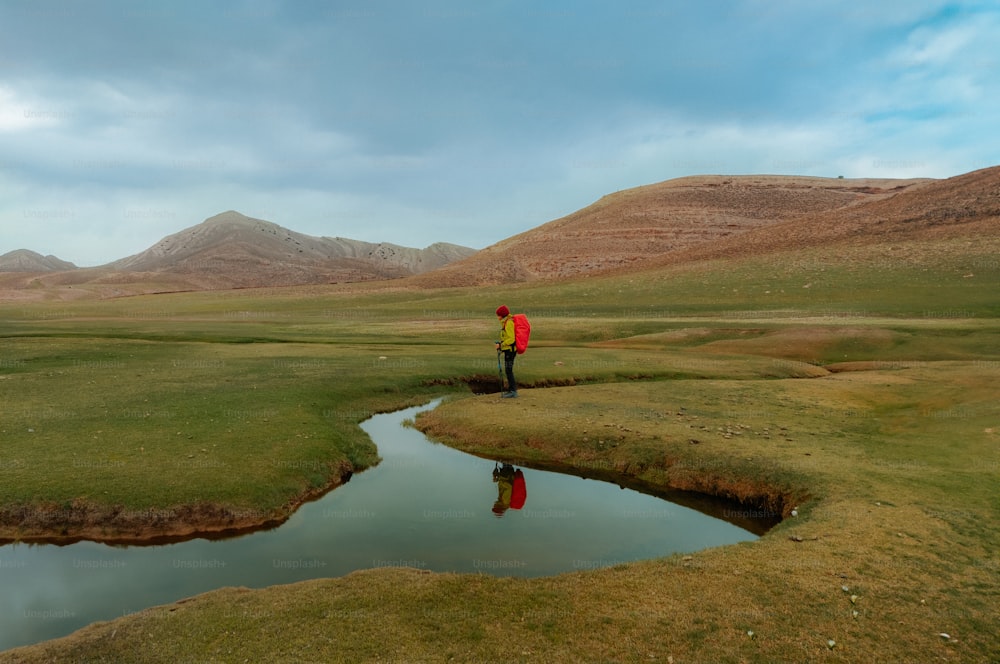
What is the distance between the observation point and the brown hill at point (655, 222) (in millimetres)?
152250

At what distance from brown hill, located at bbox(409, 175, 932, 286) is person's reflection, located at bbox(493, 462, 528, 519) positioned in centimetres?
12377

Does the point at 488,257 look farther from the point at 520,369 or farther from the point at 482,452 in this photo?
the point at 482,452

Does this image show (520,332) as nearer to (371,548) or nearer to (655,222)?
(371,548)

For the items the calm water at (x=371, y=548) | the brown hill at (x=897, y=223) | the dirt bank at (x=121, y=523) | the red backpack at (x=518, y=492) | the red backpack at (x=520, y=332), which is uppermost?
the brown hill at (x=897, y=223)

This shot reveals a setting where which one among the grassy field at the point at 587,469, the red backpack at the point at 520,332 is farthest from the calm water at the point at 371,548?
the red backpack at the point at 520,332

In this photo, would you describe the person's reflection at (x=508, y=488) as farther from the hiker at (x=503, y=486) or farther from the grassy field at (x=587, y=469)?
the grassy field at (x=587, y=469)

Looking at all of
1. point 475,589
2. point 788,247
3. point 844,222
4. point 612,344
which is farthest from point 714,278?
point 475,589

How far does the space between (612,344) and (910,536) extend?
35221 millimetres

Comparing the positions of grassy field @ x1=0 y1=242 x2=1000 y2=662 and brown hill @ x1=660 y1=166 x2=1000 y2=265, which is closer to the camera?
grassy field @ x1=0 y1=242 x2=1000 y2=662

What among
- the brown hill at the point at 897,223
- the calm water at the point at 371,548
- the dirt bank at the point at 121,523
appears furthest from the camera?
the brown hill at the point at 897,223

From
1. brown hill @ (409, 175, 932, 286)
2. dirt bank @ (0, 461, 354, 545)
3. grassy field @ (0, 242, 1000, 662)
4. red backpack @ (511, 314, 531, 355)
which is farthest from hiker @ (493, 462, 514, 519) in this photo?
brown hill @ (409, 175, 932, 286)

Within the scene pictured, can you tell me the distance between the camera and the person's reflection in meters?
14.8

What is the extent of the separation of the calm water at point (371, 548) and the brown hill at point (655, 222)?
415ft

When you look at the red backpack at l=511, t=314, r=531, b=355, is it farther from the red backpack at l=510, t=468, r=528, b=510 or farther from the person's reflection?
the red backpack at l=510, t=468, r=528, b=510
